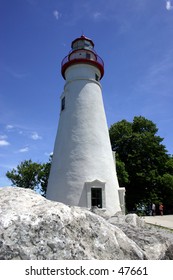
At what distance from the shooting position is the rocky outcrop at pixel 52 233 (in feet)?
9.71

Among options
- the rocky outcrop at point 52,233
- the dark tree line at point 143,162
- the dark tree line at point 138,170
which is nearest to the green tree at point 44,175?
the dark tree line at point 138,170

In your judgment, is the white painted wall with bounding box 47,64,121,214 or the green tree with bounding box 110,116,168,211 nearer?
the white painted wall with bounding box 47,64,121,214

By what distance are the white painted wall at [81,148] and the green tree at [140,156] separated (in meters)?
11.2

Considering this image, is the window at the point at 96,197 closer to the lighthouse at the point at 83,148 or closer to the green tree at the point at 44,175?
the lighthouse at the point at 83,148

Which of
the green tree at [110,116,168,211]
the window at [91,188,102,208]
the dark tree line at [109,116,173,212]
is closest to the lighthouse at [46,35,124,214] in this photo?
the window at [91,188,102,208]

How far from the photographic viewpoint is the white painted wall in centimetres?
1511

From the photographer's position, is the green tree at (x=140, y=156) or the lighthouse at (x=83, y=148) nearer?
the lighthouse at (x=83, y=148)

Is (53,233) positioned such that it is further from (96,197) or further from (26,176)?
(26,176)

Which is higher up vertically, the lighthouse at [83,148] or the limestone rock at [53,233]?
the lighthouse at [83,148]

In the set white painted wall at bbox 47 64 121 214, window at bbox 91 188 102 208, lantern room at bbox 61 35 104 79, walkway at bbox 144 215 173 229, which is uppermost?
lantern room at bbox 61 35 104 79

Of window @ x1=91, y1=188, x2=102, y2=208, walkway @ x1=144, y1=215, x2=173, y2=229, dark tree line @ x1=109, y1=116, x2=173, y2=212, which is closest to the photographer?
walkway @ x1=144, y1=215, x2=173, y2=229

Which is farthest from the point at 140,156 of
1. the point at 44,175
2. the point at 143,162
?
the point at 44,175

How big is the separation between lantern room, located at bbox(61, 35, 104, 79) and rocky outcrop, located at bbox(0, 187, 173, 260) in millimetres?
15785

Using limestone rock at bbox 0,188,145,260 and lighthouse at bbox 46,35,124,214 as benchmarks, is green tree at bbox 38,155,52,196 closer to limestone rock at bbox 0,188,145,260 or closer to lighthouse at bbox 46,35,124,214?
lighthouse at bbox 46,35,124,214
